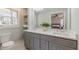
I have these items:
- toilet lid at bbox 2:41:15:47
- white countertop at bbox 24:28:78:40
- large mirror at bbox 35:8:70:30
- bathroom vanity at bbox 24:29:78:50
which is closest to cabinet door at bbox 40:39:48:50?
bathroom vanity at bbox 24:29:78:50

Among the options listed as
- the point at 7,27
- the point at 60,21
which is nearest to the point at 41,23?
the point at 60,21

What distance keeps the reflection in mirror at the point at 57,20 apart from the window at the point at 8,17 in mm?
613

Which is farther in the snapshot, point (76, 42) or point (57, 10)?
point (57, 10)

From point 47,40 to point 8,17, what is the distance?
29.5 inches

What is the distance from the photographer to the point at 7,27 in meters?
1.70

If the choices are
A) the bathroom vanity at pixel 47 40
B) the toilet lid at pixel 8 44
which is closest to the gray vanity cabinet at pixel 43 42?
the bathroom vanity at pixel 47 40

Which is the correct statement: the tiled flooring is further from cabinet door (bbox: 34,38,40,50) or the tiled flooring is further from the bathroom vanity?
cabinet door (bbox: 34,38,40,50)

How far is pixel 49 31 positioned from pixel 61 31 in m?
Answer: 0.19

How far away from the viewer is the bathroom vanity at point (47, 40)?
5.24ft

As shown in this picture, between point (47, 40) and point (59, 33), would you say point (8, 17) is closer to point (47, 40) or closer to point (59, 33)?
point (47, 40)

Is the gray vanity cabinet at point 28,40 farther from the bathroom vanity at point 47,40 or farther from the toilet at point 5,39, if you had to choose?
the toilet at point 5,39

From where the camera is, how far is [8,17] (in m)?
1.71

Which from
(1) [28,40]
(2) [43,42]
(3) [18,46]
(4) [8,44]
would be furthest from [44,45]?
(4) [8,44]
